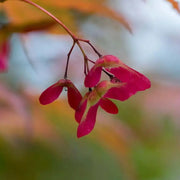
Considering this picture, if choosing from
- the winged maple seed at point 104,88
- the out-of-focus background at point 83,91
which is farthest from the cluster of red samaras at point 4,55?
the winged maple seed at point 104,88

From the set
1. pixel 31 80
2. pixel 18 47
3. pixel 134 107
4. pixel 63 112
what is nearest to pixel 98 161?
pixel 134 107

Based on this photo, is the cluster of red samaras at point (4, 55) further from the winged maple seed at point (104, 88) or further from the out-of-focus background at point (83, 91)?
the winged maple seed at point (104, 88)

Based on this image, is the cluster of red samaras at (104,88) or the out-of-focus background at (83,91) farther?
the out-of-focus background at (83,91)

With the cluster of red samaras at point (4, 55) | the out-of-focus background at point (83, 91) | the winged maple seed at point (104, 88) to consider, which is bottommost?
the out-of-focus background at point (83, 91)

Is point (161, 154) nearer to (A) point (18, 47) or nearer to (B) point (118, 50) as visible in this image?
(B) point (118, 50)

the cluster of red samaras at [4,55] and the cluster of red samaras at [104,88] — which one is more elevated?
the cluster of red samaras at [104,88]

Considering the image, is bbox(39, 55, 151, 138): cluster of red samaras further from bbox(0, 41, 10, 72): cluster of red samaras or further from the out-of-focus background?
bbox(0, 41, 10, 72): cluster of red samaras
